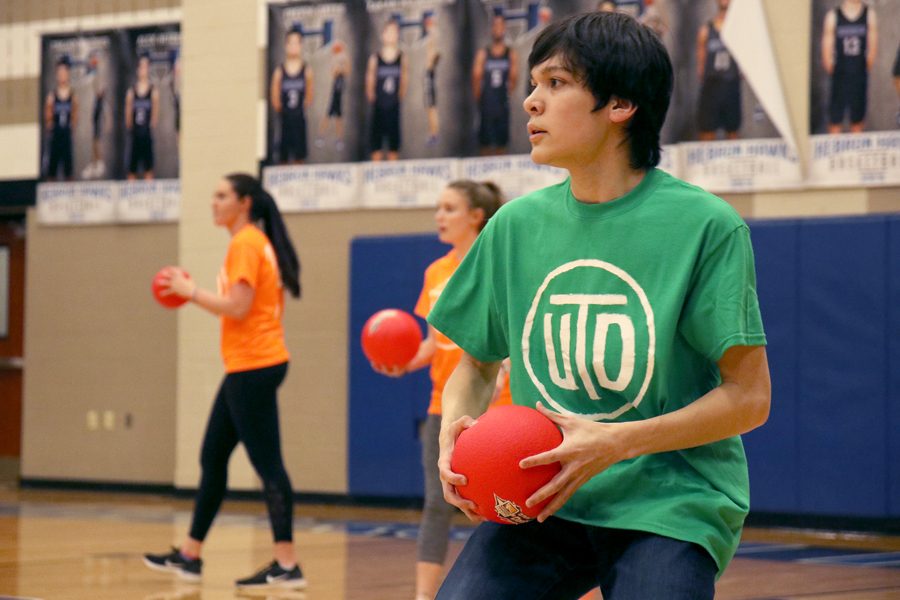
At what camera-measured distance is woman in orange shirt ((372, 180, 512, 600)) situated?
484 centimetres

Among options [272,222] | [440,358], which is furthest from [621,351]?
[272,222]

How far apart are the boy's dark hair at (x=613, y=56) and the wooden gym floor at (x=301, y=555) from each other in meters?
3.89

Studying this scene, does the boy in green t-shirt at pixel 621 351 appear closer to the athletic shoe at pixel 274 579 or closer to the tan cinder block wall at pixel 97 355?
the athletic shoe at pixel 274 579

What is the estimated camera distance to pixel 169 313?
11.0 m

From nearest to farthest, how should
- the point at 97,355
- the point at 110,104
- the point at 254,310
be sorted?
the point at 254,310
the point at 110,104
the point at 97,355

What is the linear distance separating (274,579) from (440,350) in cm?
145

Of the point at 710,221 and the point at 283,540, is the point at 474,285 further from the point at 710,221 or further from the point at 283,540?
the point at 283,540

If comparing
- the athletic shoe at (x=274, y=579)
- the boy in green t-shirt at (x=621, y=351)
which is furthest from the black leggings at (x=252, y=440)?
the boy in green t-shirt at (x=621, y=351)

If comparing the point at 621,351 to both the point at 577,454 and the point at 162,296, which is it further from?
the point at 162,296

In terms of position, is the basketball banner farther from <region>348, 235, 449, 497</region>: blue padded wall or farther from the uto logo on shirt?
the uto logo on shirt

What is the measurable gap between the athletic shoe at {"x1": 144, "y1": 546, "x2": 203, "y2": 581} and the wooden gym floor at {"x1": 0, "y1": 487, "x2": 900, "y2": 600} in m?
0.06

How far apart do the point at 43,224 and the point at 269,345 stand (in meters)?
6.43

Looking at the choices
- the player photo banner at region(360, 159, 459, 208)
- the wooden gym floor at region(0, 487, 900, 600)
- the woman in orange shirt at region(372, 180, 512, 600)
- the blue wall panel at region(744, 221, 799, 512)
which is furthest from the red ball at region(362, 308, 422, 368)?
the player photo banner at region(360, 159, 459, 208)

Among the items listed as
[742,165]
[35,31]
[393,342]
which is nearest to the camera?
[393,342]
